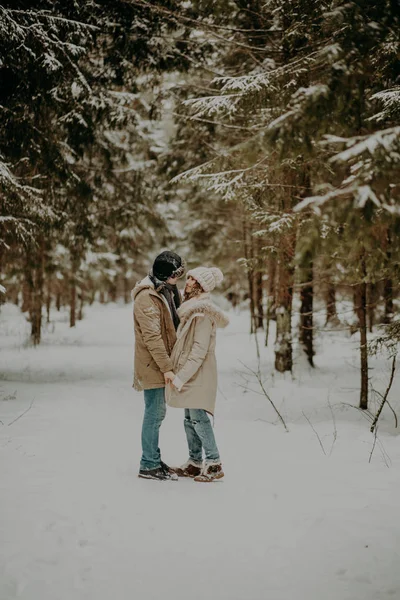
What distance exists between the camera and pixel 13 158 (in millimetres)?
8734

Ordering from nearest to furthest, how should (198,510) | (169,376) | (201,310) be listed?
(198,510) → (169,376) → (201,310)

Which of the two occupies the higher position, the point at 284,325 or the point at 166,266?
the point at 166,266

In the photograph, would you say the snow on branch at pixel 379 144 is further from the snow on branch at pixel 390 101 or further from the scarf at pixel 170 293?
the scarf at pixel 170 293

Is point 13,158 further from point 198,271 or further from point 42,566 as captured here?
point 42,566

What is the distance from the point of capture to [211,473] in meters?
4.68

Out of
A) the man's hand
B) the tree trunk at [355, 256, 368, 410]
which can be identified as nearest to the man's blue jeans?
the man's hand

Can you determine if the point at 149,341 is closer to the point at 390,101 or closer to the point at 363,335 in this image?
the point at 390,101

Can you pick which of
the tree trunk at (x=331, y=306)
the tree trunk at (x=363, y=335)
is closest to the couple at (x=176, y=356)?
the tree trunk at (x=331, y=306)

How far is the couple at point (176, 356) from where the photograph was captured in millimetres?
4516

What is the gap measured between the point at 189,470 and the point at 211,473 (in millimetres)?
333

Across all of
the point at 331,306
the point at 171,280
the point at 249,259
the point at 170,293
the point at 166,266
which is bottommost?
the point at 331,306

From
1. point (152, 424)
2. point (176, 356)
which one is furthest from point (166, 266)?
point (152, 424)

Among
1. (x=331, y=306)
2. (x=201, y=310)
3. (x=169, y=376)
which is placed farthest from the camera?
(x=331, y=306)

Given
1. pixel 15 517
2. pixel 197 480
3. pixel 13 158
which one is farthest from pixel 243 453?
pixel 13 158
